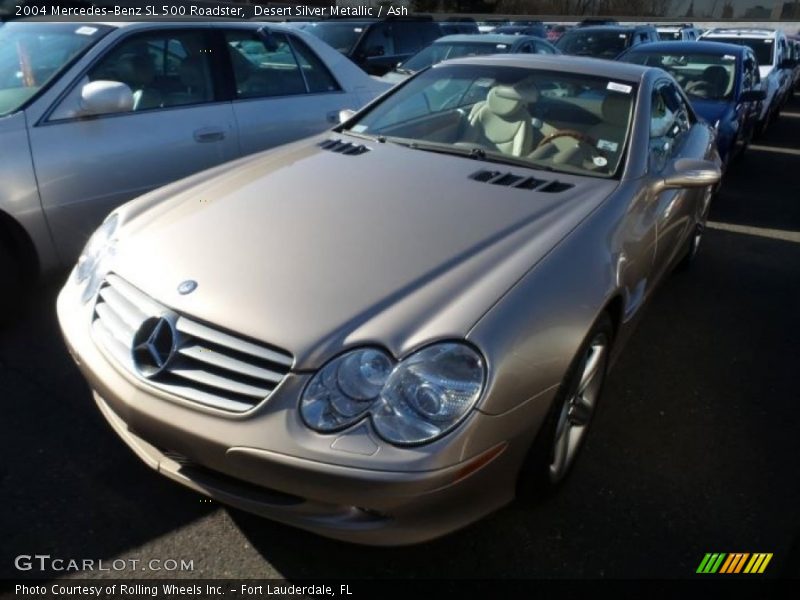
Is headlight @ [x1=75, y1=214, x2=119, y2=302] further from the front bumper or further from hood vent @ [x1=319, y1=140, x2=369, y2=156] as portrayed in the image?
hood vent @ [x1=319, y1=140, x2=369, y2=156]

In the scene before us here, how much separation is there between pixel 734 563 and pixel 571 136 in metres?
1.92

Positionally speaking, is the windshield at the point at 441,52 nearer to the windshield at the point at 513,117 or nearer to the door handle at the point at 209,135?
the door handle at the point at 209,135

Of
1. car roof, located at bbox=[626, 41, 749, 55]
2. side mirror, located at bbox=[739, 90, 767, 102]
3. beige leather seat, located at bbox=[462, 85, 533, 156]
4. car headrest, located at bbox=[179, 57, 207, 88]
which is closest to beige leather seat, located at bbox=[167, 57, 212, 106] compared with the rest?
car headrest, located at bbox=[179, 57, 207, 88]

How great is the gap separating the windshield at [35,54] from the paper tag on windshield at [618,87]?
2.77 metres

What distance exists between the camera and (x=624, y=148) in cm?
295

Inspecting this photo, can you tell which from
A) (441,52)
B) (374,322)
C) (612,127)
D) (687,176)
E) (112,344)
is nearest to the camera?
(374,322)

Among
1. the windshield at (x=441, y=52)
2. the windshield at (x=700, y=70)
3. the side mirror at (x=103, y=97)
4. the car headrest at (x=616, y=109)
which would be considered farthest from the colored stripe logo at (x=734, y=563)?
the windshield at (x=441, y=52)

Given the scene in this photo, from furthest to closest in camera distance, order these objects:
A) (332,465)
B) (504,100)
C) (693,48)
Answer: (693,48) → (504,100) → (332,465)

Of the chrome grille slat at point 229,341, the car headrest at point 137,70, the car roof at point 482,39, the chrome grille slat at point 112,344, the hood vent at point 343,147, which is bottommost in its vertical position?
the chrome grille slat at point 112,344

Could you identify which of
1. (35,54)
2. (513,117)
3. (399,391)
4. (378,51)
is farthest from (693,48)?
(399,391)

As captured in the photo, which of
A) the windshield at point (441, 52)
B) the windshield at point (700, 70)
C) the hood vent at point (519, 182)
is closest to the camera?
the hood vent at point (519, 182)

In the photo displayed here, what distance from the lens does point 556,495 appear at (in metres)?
2.39

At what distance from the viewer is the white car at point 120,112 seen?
3.30 meters

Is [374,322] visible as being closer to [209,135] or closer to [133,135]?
[133,135]
